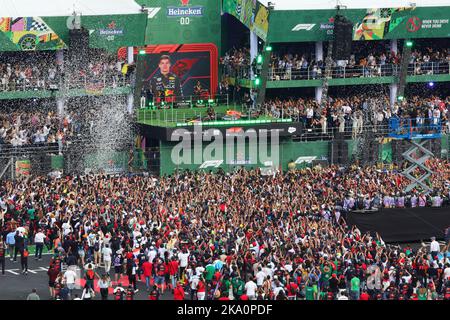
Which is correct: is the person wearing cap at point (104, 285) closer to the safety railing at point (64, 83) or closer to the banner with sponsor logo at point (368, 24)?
the safety railing at point (64, 83)

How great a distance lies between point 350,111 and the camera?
180ft

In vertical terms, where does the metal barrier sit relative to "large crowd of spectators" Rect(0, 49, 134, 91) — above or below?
below

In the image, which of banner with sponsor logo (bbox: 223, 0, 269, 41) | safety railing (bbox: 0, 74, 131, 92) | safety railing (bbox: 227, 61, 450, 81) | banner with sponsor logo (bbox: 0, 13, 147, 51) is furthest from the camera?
safety railing (bbox: 227, 61, 450, 81)

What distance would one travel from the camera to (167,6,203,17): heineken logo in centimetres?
5688

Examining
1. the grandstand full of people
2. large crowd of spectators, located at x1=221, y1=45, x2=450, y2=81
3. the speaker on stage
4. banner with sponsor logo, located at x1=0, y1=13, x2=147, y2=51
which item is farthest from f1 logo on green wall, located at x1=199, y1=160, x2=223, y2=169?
the speaker on stage

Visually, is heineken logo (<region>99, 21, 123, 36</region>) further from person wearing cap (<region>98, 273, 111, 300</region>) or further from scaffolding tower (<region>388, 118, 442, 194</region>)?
person wearing cap (<region>98, 273, 111, 300</region>)

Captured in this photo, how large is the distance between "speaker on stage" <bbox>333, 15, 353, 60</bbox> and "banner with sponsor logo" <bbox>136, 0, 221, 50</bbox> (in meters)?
6.29

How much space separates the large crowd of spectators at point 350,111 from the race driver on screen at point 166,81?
454cm

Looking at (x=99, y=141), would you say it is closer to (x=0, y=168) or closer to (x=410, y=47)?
(x=0, y=168)

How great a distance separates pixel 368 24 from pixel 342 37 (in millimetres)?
2019

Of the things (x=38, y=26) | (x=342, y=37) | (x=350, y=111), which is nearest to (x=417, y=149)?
(x=350, y=111)

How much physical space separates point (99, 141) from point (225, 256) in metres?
20.6

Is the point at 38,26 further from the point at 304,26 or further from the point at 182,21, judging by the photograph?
the point at 304,26

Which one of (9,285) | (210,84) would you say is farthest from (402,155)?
(9,285)
